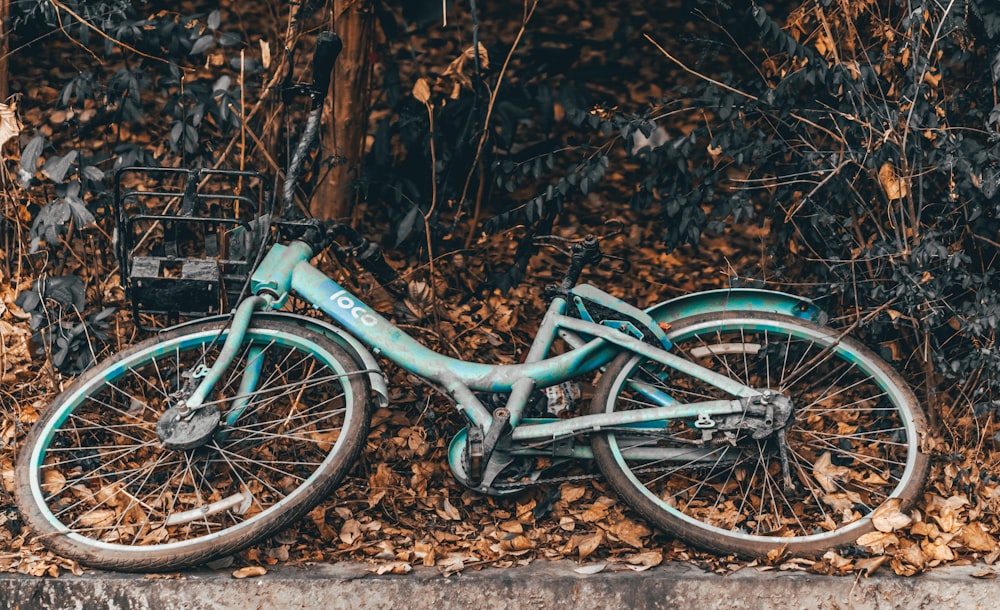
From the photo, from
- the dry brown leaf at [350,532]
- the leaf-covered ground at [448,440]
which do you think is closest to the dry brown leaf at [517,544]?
the leaf-covered ground at [448,440]

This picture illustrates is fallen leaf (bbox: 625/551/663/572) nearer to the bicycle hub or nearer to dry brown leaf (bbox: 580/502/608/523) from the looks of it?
dry brown leaf (bbox: 580/502/608/523)

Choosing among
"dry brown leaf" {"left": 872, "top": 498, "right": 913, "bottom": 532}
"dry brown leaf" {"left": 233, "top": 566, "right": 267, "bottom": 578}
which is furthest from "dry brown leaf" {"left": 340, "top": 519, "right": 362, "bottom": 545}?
"dry brown leaf" {"left": 872, "top": 498, "right": 913, "bottom": 532}

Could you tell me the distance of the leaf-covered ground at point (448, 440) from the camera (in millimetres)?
3698

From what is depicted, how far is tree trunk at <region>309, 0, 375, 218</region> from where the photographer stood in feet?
15.0

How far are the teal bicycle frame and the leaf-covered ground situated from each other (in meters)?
0.34

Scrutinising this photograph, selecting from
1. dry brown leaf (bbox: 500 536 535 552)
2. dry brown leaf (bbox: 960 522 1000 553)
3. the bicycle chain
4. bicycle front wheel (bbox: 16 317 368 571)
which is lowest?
dry brown leaf (bbox: 960 522 1000 553)

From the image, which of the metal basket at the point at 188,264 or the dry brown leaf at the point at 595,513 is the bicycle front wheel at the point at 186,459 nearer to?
the metal basket at the point at 188,264

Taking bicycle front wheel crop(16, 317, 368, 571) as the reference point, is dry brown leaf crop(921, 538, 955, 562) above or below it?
below

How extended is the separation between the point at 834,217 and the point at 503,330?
64.6 inches

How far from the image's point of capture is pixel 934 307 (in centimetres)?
382

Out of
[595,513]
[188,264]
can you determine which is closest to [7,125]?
[188,264]

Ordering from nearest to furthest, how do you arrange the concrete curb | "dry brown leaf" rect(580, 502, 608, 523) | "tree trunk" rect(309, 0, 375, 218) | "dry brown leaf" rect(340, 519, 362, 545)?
1. the concrete curb
2. "dry brown leaf" rect(340, 519, 362, 545)
3. "dry brown leaf" rect(580, 502, 608, 523)
4. "tree trunk" rect(309, 0, 375, 218)

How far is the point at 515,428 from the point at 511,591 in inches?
23.1

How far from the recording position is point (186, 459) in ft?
12.1
